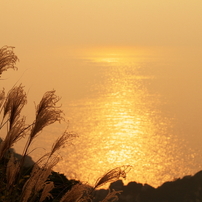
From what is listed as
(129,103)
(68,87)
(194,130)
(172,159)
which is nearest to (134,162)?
(172,159)

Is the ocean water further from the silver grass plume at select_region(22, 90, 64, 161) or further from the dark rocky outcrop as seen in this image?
the silver grass plume at select_region(22, 90, 64, 161)

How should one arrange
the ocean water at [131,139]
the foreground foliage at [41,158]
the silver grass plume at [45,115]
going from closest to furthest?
the foreground foliage at [41,158] → the silver grass plume at [45,115] → the ocean water at [131,139]

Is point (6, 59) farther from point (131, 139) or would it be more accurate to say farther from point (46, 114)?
point (131, 139)

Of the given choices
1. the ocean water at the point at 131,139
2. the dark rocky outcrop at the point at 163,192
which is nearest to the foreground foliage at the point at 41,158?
the dark rocky outcrop at the point at 163,192

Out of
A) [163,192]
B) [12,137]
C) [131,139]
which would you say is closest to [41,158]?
[12,137]

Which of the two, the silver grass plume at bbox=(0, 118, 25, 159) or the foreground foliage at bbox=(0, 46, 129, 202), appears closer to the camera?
the foreground foliage at bbox=(0, 46, 129, 202)

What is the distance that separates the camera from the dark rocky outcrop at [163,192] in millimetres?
45594

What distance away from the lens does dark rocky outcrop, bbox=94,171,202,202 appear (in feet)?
150

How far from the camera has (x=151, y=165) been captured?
94312 millimetres

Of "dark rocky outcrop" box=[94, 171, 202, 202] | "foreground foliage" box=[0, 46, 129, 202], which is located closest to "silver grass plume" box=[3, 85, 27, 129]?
"foreground foliage" box=[0, 46, 129, 202]

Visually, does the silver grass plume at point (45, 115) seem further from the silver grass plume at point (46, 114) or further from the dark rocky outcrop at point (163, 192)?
the dark rocky outcrop at point (163, 192)

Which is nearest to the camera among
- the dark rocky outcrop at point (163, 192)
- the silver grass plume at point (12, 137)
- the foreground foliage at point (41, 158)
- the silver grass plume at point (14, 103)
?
the foreground foliage at point (41, 158)

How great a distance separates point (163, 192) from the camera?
5703 centimetres

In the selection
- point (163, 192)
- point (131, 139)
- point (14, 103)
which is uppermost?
point (14, 103)
